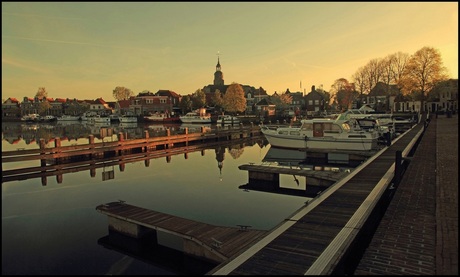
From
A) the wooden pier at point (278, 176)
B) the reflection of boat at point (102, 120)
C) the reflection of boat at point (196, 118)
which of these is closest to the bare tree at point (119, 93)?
the reflection of boat at point (102, 120)

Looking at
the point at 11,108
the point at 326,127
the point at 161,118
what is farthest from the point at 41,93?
the point at 326,127

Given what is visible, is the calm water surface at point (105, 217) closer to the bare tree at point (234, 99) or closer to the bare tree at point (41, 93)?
the bare tree at point (234, 99)

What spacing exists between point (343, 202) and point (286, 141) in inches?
796

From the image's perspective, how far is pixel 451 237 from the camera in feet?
21.4

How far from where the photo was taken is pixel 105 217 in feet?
39.5

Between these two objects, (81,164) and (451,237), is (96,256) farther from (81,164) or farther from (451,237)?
(81,164)

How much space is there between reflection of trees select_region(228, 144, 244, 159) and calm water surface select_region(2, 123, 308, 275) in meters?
5.17

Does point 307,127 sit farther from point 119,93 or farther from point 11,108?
point 11,108

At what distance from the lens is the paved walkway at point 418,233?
5.53m

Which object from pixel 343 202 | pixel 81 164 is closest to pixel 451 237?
pixel 343 202

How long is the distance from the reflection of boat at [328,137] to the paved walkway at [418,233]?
13.8m

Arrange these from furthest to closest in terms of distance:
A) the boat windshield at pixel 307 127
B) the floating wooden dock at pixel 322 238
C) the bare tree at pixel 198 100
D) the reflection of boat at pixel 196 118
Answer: the bare tree at pixel 198 100 < the reflection of boat at pixel 196 118 < the boat windshield at pixel 307 127 < the floating wooden dock at pixel 322 238

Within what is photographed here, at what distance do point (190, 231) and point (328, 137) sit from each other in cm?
2126

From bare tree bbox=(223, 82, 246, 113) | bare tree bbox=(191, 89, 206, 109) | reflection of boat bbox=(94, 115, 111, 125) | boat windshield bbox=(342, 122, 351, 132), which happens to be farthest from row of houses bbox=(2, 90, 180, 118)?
boat windshield bbox=(342, 122, 351, 132)
